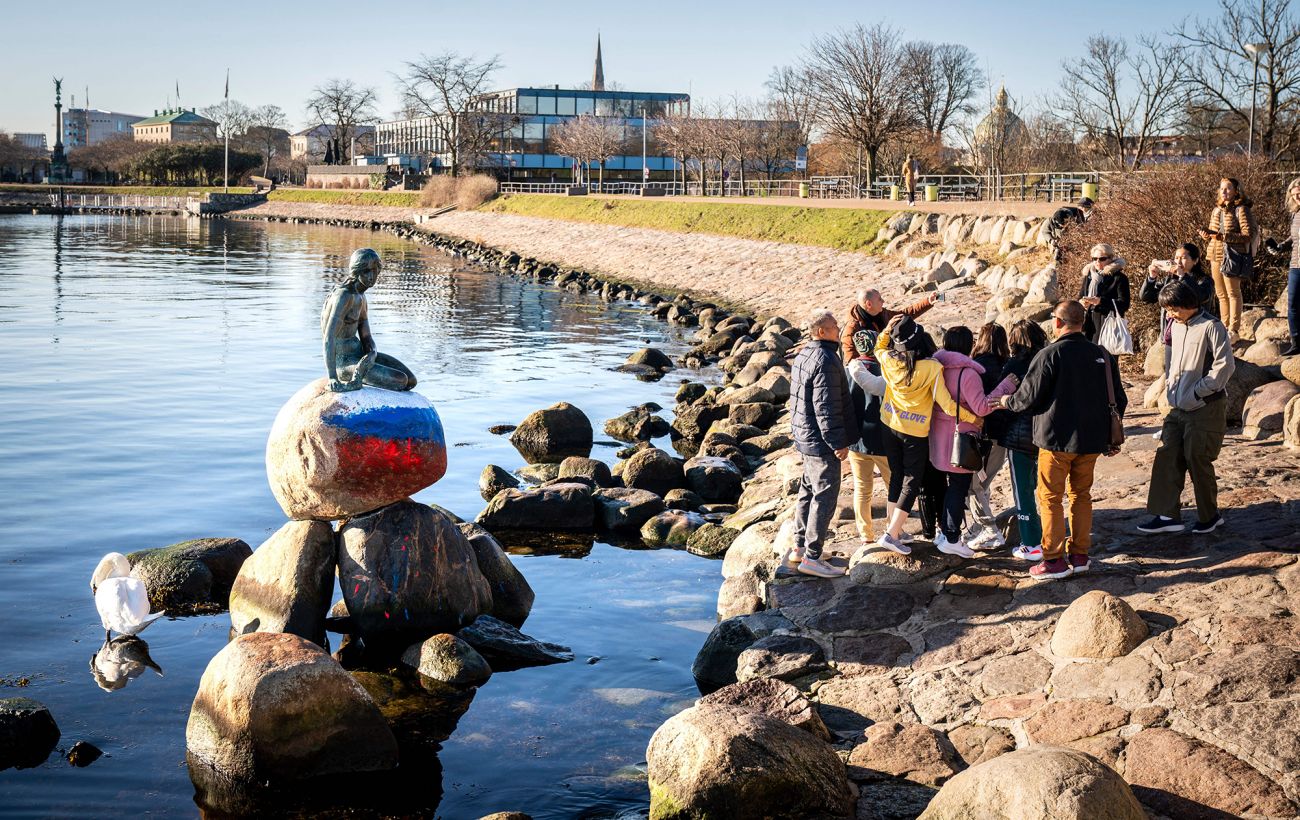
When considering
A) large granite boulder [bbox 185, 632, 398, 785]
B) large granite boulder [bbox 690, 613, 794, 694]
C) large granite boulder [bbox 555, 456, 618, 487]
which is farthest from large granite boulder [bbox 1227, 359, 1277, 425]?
large granite boulder [bbox 185, 632, 398, 785]

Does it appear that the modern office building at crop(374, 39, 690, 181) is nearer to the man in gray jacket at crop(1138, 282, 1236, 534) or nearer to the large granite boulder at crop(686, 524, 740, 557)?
the large granite boulder at crop(686, 524, 740, 557)

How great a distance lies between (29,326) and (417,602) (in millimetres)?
25182

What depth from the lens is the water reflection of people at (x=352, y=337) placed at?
9.81 meters

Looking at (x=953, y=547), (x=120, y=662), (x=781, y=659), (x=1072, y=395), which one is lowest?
(x=120, y=662)

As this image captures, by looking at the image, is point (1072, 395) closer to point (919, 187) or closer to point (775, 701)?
point (775, 701)

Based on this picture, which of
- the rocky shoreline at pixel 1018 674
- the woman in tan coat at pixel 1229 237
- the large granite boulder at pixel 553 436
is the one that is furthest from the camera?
the large granite boulder at pixel 553 436

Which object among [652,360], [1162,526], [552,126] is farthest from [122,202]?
[1162,526]

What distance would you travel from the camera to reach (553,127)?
116 metres

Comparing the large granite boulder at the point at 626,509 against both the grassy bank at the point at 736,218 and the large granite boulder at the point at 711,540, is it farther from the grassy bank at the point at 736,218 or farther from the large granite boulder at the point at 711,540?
the grassy bank at the point at 736,218

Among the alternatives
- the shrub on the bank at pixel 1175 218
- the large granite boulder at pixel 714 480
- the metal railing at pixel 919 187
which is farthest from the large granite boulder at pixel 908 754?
the metal railing at pixel 919 187

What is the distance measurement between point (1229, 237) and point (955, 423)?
665 cm

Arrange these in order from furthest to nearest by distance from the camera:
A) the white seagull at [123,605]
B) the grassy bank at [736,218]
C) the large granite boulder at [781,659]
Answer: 1. the grassy bank at [736,218]
2. the white seagull at [123,605]
3. the large granite boulder at [781,659]

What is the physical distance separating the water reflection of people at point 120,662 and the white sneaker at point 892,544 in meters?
5.72

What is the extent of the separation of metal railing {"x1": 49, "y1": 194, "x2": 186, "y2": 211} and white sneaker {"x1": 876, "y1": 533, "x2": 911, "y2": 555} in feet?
390
